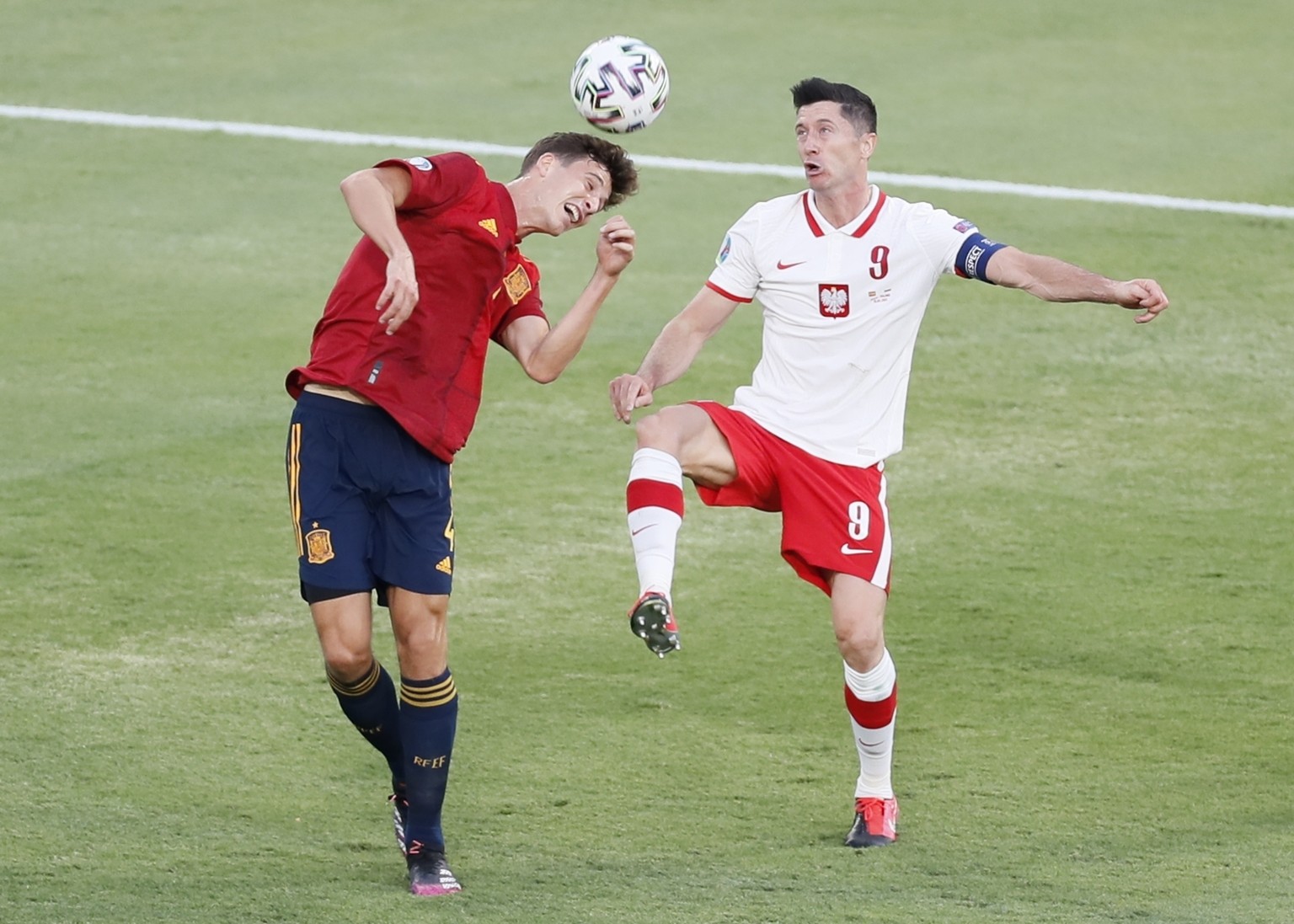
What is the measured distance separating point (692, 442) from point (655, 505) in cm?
32

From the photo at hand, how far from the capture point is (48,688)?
7.70 m

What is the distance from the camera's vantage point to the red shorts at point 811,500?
21.6 ft

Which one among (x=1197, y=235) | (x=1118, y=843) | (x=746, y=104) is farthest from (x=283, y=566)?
(x=746, y=104)

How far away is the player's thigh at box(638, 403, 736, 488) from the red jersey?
0.70 m

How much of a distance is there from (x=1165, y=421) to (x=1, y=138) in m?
9.58

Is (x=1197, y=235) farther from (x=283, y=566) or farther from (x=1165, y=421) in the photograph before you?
(x=283, y=566)

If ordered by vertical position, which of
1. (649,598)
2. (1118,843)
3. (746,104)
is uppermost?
(746,104)

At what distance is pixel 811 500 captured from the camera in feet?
21.8

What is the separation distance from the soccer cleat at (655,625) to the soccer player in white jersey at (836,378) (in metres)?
0.80

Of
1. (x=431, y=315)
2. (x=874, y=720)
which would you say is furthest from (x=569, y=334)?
(x=874, y=720)

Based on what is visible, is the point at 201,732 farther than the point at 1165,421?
No

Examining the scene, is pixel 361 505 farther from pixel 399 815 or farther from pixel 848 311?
pixel 848 311

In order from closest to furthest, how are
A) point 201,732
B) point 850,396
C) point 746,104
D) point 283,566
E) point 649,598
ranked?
1. point 649,598
2. point 850,396
3. point 201,732
4. point 283,566
5. point 746,104

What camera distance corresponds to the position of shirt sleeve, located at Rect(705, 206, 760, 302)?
6.86 m
